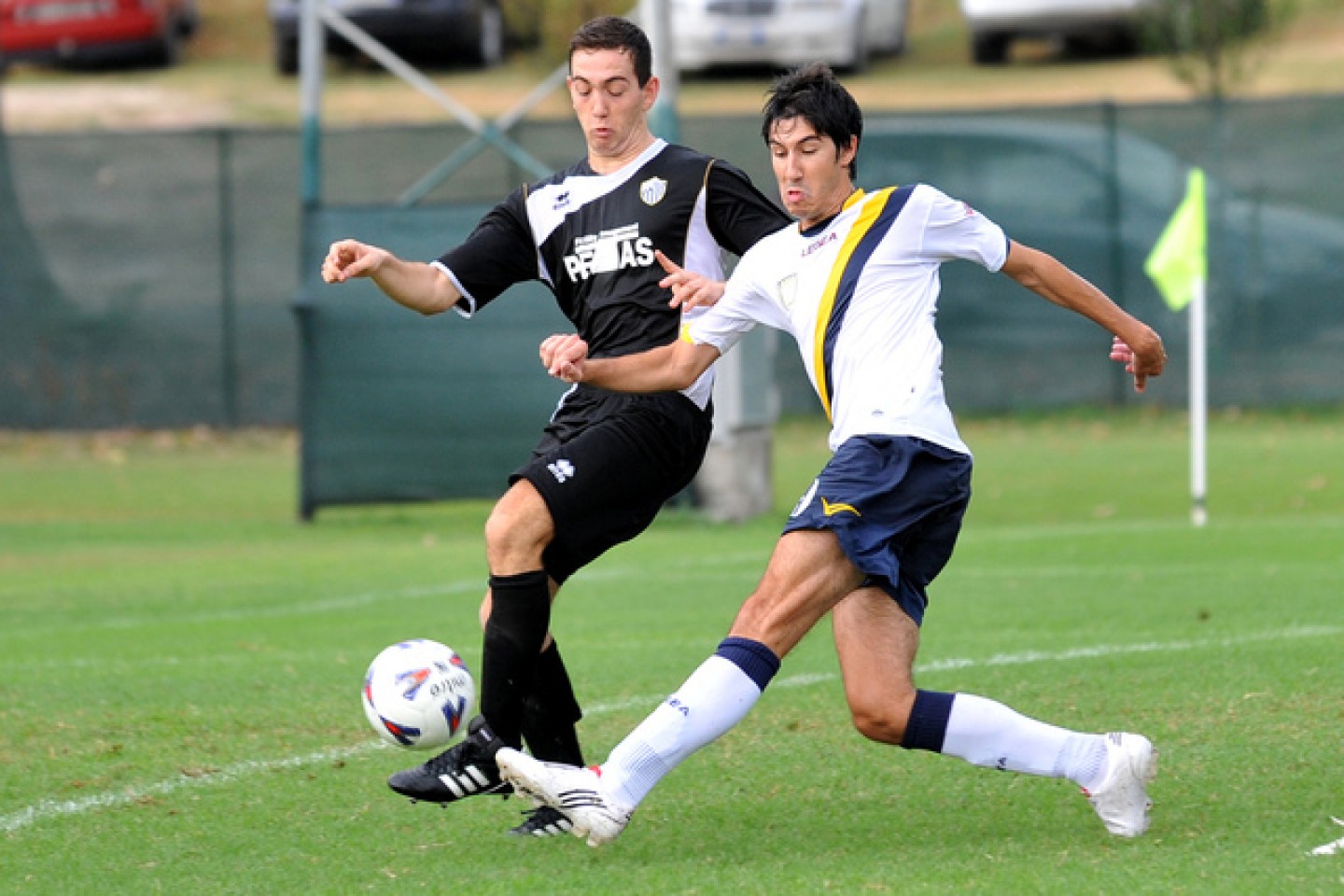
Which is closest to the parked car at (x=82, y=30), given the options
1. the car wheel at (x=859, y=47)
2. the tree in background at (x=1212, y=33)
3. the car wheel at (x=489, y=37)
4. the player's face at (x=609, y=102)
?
the car wheel at (x=489, y=37)

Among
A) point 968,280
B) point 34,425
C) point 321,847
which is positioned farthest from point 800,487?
point 321,847

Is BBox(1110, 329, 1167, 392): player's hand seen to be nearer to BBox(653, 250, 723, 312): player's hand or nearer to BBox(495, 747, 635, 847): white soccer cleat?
BBox(653, 250, 723, 312): player's hand

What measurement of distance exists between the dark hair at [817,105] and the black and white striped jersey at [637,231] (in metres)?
0.55

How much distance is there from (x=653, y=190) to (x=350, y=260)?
924 mm

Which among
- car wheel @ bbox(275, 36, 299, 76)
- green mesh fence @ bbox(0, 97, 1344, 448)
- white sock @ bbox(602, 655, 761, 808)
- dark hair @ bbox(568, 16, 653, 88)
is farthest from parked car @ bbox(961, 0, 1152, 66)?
white sock @ bbox(602, 655, 761, 808)

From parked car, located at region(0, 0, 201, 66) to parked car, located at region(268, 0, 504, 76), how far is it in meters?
1.86

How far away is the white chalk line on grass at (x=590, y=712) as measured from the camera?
221 inches

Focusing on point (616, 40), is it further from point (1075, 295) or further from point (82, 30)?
point (82, 30)

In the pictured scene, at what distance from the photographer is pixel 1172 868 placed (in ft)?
15.1

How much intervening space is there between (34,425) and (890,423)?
15935 millimetres

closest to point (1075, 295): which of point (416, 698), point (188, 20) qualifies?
point (416, 698)

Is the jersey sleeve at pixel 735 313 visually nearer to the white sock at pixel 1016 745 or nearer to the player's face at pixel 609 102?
the player's face at pixel 609 102

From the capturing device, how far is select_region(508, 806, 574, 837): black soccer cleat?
5281mm

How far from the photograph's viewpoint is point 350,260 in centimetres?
539
